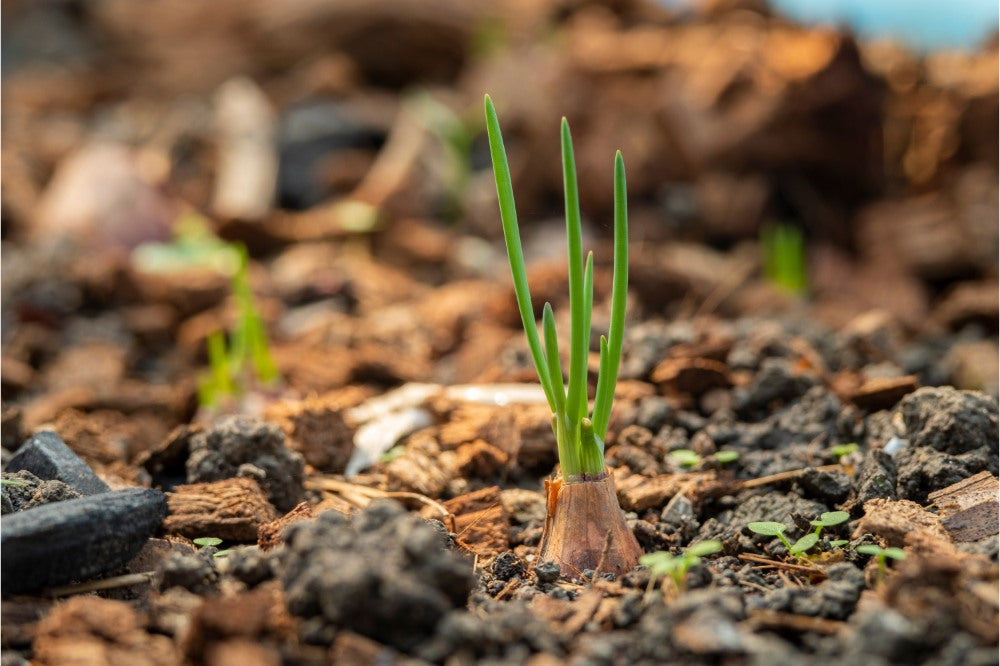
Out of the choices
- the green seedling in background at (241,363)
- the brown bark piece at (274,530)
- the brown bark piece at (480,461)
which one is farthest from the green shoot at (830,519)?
the green seedling in background at (241,363)

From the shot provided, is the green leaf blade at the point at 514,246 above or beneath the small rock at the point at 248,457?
above

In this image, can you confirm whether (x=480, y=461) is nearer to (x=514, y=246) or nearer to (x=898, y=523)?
(x=514, y=246)

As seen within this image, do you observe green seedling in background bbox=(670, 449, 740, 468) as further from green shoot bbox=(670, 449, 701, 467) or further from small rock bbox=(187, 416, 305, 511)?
small rock bbox=(187, 416, 305, 511)

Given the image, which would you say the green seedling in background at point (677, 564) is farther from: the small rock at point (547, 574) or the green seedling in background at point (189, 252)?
the green seedling in background at point (189, 252)

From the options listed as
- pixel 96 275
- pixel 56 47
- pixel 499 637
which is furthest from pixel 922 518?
pixel 56 47

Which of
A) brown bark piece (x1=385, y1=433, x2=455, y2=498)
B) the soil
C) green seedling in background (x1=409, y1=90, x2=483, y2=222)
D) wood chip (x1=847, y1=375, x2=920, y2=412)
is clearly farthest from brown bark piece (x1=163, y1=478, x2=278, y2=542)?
green seedling in background (x1=409, y1=90, x2=483, y2=222)

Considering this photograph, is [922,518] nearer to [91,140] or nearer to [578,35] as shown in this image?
[578,35]
